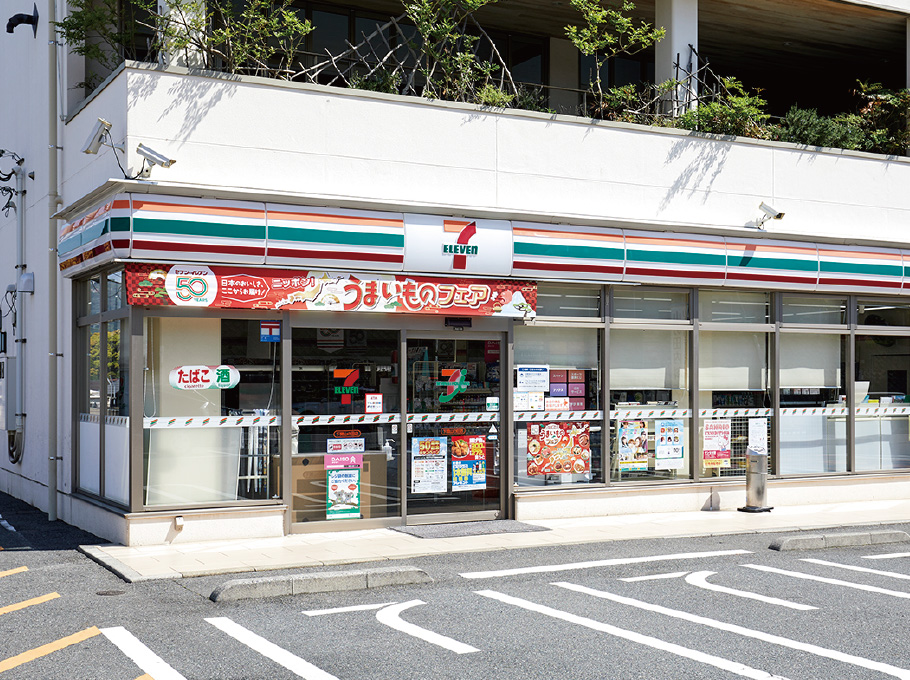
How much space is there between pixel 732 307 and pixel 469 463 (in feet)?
14.7

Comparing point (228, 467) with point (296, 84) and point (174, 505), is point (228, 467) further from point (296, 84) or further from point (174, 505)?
point (296, 84)

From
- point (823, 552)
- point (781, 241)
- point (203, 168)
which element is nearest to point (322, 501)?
point (203, 168)

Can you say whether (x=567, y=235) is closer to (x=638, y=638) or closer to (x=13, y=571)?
(x=638, y=638)

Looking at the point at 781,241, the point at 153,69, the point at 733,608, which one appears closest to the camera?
the point at 733,608

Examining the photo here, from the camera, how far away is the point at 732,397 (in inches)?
546

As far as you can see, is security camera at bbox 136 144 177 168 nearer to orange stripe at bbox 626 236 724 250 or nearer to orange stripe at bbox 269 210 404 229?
orange stripe at bbox 269 210 404 229

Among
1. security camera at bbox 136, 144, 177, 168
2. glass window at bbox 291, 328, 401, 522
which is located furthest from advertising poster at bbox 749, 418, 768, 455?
security camera at bbox 136, 144, 177, 168

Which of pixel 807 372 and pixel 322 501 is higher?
pixel 807 372

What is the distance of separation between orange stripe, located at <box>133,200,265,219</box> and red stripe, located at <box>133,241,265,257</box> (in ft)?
1.13

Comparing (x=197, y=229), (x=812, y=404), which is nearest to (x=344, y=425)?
(x=197, y=229)

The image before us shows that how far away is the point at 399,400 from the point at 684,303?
435cm

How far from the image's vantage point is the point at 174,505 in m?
10.7

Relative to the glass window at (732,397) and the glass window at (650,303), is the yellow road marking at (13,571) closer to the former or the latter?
the glass window at (650,303)

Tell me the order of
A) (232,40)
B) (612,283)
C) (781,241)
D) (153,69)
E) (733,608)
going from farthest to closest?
(781,241), (612,283), (232,40), (153,69), (733,608)
